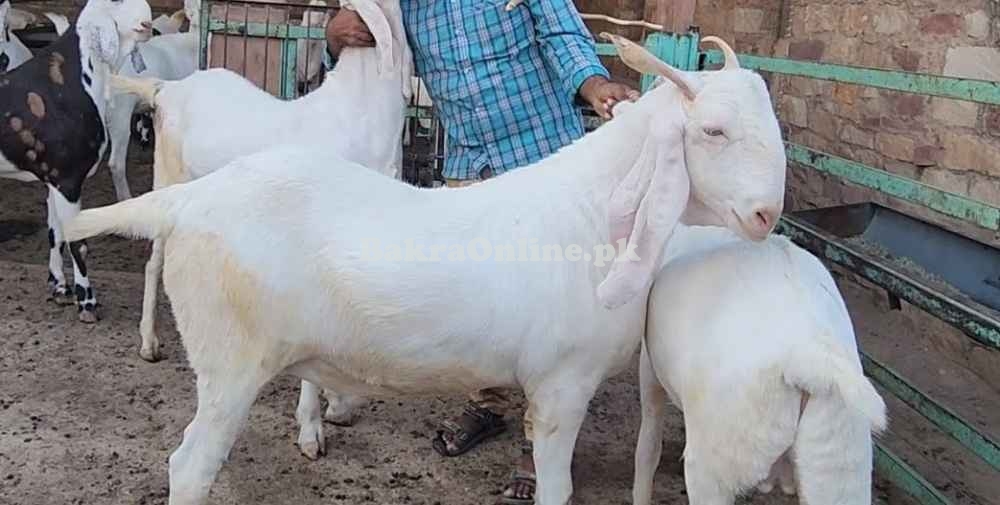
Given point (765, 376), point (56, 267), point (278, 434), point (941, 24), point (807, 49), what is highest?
point (941, 24)

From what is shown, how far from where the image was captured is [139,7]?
17.4 ft

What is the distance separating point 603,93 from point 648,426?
1.10 m

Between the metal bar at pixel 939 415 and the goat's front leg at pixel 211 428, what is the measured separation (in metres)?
2.06

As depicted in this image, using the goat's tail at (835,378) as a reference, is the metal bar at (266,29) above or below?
above

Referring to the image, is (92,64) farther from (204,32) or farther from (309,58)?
(309,58)

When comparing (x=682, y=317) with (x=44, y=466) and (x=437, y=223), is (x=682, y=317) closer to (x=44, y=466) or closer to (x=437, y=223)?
(x=437, y=223)

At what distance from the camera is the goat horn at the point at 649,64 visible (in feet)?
8.30

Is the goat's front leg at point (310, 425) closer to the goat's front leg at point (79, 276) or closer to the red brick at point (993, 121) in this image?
the goat's front leg at point (79, 276)

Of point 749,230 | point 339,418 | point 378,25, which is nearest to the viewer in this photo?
point 749,230

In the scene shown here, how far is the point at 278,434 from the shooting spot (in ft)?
13.1

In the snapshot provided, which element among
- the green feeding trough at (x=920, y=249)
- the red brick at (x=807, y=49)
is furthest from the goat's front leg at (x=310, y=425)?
the red brick at (x=807, y=49)

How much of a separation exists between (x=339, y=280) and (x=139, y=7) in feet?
11.0

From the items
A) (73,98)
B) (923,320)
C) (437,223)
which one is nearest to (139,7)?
(73,98)

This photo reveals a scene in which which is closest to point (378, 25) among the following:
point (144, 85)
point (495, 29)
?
point (495, 29)
